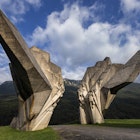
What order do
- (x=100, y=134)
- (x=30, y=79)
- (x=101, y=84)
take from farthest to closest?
(x=101, y=84)
(x=30, y=79)
(x=100, y=134)

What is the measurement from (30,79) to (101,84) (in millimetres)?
11973

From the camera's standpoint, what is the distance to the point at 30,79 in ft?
65.1

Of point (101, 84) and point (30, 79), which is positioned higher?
point (101, 84)

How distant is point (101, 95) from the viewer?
29.9 m

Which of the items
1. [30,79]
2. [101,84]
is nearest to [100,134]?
[30,79]

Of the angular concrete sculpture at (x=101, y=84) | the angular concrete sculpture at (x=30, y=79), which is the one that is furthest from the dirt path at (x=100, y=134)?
the angular concrete sculpture at (x=101, y=84)

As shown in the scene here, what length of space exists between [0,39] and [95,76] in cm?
1507

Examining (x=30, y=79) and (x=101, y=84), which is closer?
(x=30, y=79)

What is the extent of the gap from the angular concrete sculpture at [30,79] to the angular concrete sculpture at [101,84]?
18.2 ft

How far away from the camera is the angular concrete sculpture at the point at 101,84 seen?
92.3 ft

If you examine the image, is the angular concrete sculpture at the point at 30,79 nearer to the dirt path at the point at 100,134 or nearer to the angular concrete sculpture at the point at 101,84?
the dirt path at the point at 100,134

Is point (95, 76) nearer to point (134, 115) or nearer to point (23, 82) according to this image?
point (23, 82)

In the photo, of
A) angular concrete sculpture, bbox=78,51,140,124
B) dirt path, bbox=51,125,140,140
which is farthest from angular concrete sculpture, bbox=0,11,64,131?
angular concrete sculpture, bbox=78,51,140,124

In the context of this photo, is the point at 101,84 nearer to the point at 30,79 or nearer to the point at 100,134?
the point at 30,79
